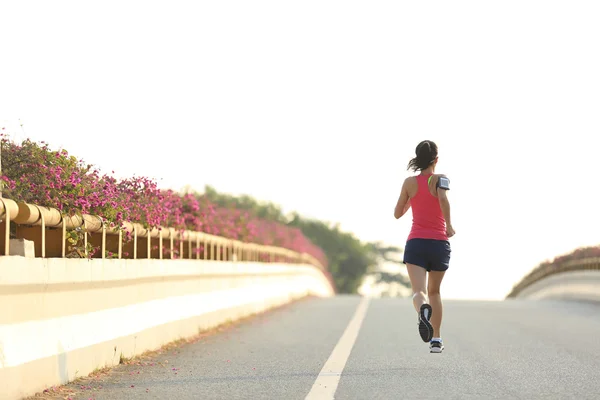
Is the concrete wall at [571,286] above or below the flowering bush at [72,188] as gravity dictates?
below

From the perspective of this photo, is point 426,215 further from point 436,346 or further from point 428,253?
point 436,346

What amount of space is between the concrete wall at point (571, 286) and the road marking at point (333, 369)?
13.9 metres

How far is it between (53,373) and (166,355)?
10.7 feet

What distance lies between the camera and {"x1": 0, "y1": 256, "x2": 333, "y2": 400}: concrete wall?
7.58 metres

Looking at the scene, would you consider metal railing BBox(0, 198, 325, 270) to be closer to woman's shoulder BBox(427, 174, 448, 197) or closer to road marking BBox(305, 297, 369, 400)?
road marking BBox(305, 297, 369, 400)

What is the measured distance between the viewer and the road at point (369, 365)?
8586 millimetres

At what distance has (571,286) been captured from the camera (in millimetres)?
32969

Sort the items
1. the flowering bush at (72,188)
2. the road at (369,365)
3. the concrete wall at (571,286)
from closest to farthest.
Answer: the road at (369,365)
the flowering bush at (72,188)
the concrete wall at (571,286)

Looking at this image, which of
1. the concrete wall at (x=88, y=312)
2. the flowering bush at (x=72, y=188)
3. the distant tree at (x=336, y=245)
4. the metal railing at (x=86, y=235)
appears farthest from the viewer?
the distant tree at (x=336, y=245)

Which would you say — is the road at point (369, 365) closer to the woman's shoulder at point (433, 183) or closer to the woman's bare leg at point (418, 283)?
the woman's bare leg at point (418, 283)

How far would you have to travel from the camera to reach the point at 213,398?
825 centimetres

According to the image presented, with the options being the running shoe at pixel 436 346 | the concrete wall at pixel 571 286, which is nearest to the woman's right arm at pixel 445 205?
the running shoe at pixel 436 346

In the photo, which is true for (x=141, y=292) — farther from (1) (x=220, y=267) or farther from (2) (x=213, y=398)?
(1) (x=220, y=267)

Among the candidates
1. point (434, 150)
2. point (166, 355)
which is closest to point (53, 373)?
point (166, 355)
